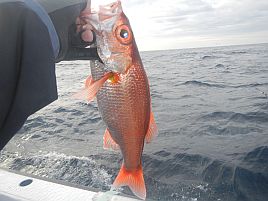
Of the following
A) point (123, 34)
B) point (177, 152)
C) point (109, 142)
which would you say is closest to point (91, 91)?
point (123, 34)

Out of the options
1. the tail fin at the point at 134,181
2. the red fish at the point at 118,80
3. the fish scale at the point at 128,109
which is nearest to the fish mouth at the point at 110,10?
the red fish at the point at 118,80

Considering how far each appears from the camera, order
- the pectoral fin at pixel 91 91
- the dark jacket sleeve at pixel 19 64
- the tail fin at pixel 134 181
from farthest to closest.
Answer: the tail fin at pixel 134 181, the pectoral fin at pixel 91 91, the dark jacket sleeve at pixel 19 64

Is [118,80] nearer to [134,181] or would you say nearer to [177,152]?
A: [134,181]

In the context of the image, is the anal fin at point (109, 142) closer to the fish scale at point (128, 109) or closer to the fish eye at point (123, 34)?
the fish scale at point (128, 109)

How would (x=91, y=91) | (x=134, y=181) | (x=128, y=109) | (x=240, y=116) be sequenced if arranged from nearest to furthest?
(x=91, y=91)
(x=128, y=109)
(x=134, y=181)
(x=240, y=116)

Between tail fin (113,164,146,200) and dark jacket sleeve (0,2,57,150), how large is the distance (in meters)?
0.92

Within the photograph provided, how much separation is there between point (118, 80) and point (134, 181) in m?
0.66

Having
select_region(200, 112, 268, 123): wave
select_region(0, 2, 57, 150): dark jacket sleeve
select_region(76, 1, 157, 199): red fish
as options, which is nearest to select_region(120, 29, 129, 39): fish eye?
select_region(76, 1, 157, 199): red fish

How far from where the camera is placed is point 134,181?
6.64 feet

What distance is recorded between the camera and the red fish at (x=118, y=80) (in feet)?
6.06

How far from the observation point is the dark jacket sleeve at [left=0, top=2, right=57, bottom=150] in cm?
123

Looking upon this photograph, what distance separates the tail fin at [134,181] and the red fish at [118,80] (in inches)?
7.6

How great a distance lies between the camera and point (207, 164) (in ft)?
20.1

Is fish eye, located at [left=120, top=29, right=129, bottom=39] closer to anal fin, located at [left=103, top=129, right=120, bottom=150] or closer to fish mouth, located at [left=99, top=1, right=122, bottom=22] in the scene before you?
fish mouth, located at [left=99, top=1, right=122, bottom=22]
